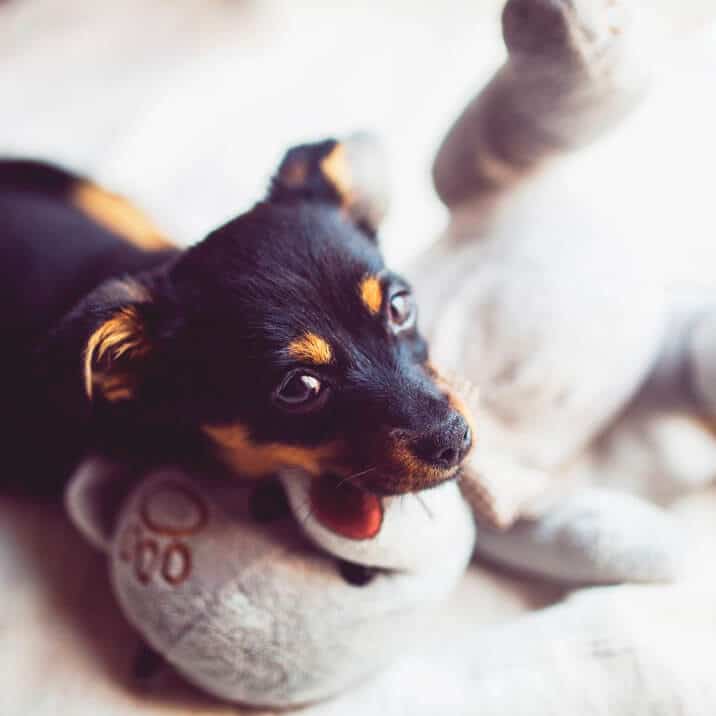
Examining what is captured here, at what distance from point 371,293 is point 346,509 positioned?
10.0 inches

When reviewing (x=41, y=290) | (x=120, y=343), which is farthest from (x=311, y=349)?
(x=41, y=290)

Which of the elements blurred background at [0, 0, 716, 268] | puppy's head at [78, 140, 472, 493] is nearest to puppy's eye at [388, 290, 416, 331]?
puppy's head at [78, 140, 472, 493]

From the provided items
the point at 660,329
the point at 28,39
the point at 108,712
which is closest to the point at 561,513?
the point at 660,329

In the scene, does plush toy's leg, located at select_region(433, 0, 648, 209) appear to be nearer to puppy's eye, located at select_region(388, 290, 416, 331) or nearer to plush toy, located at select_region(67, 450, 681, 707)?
puppy's eye, located at select_region(388, 290, 416, 331)

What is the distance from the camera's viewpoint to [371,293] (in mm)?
862

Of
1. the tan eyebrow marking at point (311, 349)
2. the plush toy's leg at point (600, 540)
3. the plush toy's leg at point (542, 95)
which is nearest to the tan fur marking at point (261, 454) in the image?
the tan eyebrow marking at point (311, 349)

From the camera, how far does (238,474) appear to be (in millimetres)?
984

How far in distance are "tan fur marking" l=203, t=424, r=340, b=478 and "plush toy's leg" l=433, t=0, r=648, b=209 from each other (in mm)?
473

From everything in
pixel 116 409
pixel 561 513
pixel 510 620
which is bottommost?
pixel 510 620

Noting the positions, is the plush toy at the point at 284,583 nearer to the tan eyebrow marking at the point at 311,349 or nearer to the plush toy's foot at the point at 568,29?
the tan eyebrow marking at the point at 311,349

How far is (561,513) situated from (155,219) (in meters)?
1.09

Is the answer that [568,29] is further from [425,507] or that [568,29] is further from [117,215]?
[117,215]

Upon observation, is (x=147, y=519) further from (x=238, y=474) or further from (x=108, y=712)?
(x=108, y=712)

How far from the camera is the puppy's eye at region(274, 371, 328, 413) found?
2.77 ft
